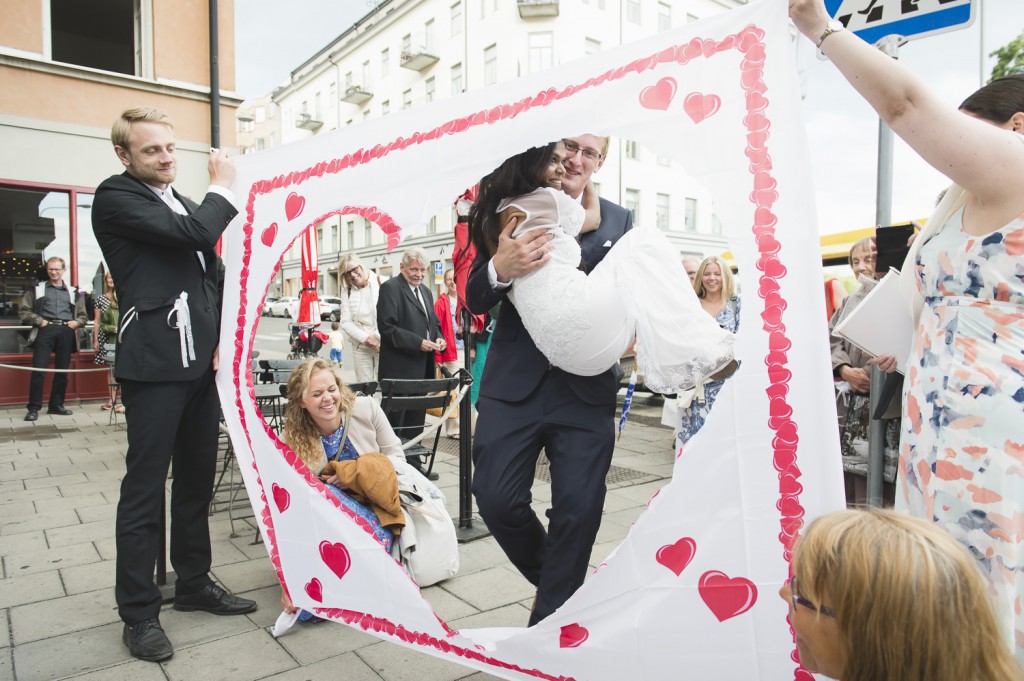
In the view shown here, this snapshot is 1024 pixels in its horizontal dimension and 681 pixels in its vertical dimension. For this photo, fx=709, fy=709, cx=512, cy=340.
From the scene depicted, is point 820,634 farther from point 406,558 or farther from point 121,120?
point 121,120

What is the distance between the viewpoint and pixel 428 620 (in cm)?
235

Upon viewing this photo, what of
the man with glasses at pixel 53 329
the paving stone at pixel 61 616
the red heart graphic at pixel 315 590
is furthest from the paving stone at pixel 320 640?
the man with glasses at pixel 53 329

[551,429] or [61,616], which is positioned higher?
[551,429]

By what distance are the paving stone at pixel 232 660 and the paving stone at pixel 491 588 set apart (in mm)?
845

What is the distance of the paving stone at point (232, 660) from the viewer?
2.54 metres

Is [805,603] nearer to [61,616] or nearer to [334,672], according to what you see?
[334,672]

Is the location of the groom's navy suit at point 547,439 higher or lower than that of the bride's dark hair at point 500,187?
lower

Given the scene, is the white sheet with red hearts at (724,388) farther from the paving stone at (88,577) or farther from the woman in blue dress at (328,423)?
the paving stone at (88,577)

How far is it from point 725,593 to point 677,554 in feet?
0.48

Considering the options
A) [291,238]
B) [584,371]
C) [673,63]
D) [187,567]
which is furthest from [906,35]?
[187,567]

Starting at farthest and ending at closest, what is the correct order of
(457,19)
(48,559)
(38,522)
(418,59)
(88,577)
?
(418,59)
(457,19)
(38,522)
(48,559)
(88,577)

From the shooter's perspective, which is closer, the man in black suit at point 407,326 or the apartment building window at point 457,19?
the man in black suit at point 407,326

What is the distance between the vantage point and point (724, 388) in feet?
5.69

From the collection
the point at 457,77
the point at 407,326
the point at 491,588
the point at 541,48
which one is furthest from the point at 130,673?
the point at 457,77
